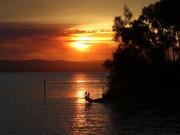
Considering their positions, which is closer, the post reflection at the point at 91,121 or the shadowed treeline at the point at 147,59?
the post reflection at the point at 91,121

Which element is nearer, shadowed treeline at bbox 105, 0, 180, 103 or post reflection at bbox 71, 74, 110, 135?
post reflection at bbox 71, 74, 110, 135

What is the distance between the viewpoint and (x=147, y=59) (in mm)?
88938

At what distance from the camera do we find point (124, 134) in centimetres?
5197

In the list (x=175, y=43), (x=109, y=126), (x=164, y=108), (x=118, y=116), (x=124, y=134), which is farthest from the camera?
(x=175, y=43)

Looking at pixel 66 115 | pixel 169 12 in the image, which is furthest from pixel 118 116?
pixel 169 12

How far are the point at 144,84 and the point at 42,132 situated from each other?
3862 cm

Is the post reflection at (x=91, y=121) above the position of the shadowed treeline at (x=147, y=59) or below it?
below

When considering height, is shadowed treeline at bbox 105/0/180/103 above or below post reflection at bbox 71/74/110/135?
above

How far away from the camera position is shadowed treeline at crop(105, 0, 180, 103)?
8594 cm

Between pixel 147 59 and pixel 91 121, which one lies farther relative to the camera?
pixel 147 59

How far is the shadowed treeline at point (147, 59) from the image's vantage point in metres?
85.9

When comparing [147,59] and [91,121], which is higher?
[147,59]

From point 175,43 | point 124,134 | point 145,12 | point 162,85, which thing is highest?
point 145,12

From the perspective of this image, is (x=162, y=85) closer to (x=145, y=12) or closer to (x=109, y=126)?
(x=145, y=12)
